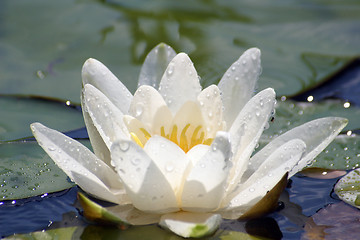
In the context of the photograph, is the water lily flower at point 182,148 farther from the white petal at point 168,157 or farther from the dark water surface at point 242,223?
the dark water surface at point 242,223

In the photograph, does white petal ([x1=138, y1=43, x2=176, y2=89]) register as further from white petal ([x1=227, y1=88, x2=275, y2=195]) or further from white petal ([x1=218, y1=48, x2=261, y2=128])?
white petal ([x1=227, y1=88, x2=275, y2=195])

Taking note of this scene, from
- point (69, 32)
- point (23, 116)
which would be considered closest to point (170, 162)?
point (23, 116)

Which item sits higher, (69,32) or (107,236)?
(69,32)

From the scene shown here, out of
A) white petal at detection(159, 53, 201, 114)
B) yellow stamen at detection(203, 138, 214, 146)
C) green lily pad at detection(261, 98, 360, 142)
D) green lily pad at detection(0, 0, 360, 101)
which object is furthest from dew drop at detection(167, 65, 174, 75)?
green lily pad at detection(0, 0, 360, 101)

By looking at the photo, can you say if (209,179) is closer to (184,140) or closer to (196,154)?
(196,154)

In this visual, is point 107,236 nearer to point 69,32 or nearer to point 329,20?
point 69,32

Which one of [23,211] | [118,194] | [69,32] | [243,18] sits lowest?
[23,211]

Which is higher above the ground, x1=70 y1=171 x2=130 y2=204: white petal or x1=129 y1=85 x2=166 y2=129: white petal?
x1=129 y1=85 x2=166 y2=129: white petal
